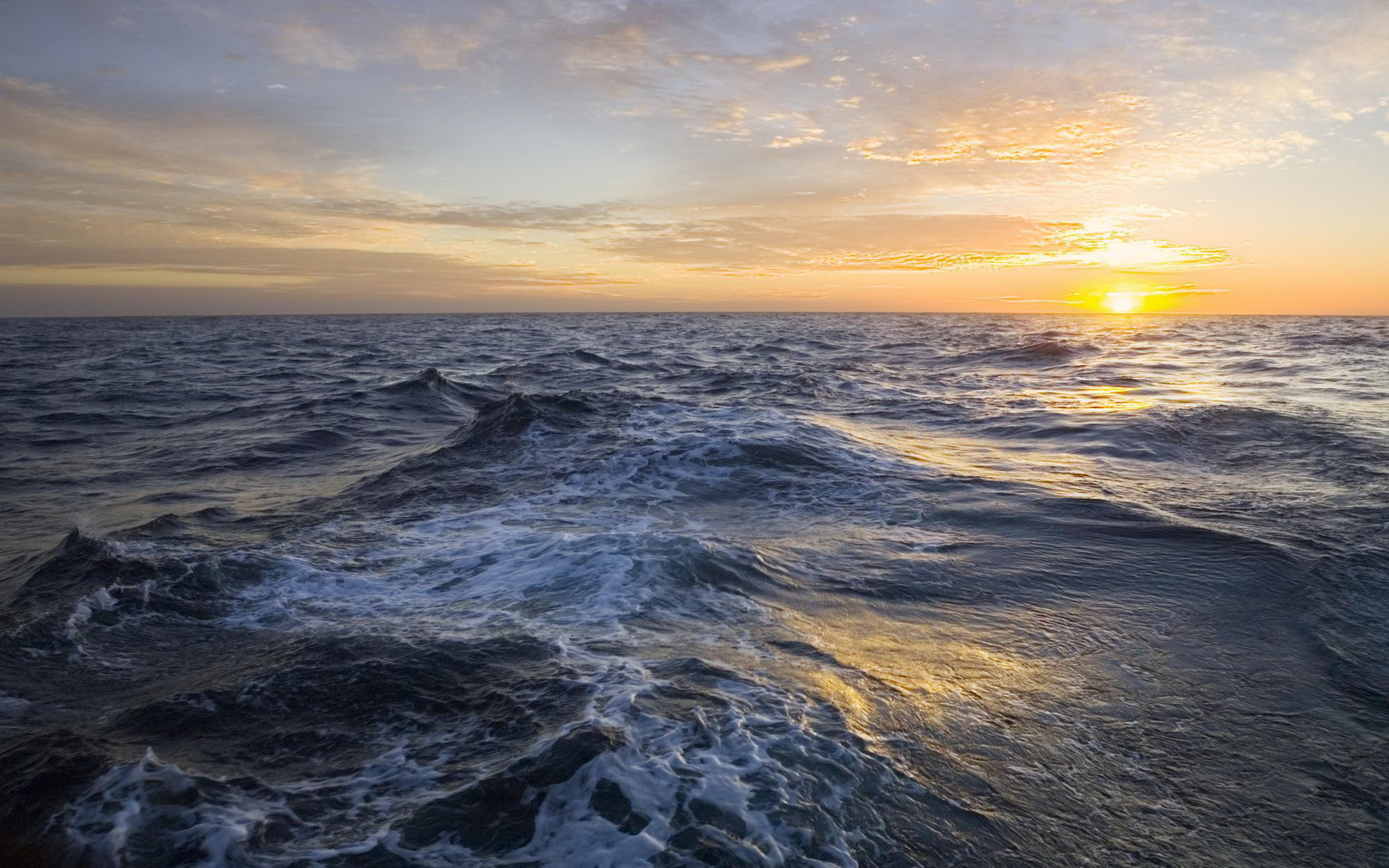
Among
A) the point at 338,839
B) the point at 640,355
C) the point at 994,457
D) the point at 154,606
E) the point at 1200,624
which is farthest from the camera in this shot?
the point at 640,355

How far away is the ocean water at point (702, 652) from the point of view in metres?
3.52

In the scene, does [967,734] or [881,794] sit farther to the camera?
[967,734]

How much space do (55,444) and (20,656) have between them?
38.0 feet

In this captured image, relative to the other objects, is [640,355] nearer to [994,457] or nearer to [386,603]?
[994,457]

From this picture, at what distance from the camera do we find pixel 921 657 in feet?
17.3

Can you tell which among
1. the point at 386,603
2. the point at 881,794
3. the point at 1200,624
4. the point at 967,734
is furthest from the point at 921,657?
the point at 386,603

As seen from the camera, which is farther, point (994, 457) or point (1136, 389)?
point (1136, 389)

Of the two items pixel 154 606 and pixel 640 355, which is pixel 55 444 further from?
pixel 640 355

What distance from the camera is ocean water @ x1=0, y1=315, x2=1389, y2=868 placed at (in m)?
3.52

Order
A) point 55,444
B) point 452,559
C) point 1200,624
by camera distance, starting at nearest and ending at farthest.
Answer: point 1200,624 → point 452,559 → point 55,444

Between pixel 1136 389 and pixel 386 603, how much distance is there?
2136cm

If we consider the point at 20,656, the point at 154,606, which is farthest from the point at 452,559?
the point at 20,656

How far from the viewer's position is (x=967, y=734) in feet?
14.0

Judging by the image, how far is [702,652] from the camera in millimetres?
5344
